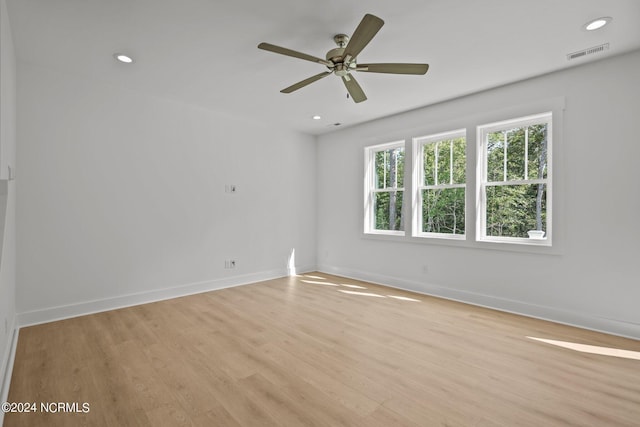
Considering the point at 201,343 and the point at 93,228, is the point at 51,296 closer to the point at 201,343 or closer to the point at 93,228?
the point at 93,228

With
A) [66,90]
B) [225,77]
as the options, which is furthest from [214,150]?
[66,90]

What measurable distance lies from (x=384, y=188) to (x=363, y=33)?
343cm

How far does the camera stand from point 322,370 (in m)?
2.33

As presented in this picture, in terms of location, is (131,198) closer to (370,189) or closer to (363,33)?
(363,33)

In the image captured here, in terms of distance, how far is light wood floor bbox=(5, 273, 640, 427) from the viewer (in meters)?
1.83

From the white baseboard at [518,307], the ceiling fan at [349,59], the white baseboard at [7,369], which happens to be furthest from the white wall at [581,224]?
the white baseboard at [7,369]

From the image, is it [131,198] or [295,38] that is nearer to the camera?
[295,38]

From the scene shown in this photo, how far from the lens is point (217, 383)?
2.15 m

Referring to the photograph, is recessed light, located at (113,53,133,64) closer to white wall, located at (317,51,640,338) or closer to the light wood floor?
the light wood floor

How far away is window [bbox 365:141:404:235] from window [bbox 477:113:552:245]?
130cm

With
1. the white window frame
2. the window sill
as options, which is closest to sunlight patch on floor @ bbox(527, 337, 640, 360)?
the window sill

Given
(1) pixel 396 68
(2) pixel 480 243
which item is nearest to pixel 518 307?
(2) pixel 480 243

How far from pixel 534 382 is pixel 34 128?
5219mm

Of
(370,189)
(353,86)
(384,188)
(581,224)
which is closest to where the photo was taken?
(353,86)
